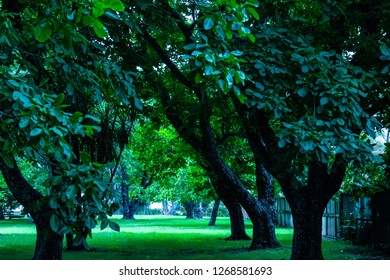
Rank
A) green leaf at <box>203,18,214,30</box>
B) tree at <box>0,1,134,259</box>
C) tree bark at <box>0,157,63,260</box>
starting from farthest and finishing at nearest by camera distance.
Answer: tree bark at <box>0,157,63,260</box>, green leaf at <box>203,18,214,30</box>, tree at <box>0,1,134,259</box>

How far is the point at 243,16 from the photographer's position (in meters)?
4.85

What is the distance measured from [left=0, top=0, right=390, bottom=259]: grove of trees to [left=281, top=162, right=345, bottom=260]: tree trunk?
0.02 metres

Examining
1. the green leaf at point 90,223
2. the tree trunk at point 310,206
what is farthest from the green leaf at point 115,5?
the tree trunk at point 310,206

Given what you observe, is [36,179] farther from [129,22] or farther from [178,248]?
[129,22]

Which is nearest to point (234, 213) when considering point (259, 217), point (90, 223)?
point (259, 217)

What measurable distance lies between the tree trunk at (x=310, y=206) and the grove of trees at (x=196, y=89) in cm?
2

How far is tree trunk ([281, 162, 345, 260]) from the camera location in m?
11.3

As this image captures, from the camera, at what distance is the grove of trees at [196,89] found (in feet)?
15.6

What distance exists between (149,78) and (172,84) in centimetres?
422

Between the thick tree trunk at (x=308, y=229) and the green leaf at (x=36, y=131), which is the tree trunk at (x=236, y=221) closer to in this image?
the thick tree trunk at (x=308, y=229)

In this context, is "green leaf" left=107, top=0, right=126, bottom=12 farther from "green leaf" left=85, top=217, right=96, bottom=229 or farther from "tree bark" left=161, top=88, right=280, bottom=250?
"tree bark" left=161, top=88, right=280, bottom=250

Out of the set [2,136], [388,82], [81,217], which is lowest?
[81,217]

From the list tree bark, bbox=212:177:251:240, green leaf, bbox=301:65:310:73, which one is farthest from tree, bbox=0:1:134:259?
tree bark, bbox=212:177:251:240

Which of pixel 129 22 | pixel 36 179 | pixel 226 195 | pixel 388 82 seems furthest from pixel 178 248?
pixel 36 179
